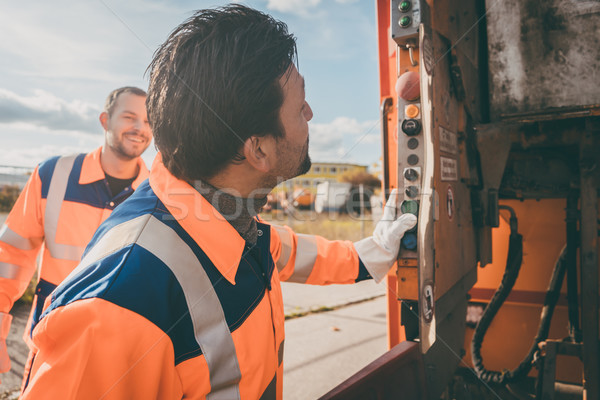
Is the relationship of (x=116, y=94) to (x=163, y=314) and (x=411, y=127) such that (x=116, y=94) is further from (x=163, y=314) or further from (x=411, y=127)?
(x=163, y=314)

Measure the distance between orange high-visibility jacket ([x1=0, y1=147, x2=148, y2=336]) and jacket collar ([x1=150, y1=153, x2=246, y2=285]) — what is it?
4.20 feet

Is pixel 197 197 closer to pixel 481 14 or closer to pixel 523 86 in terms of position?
pixel 523 86

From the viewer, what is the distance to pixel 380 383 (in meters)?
1.57

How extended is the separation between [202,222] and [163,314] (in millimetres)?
319

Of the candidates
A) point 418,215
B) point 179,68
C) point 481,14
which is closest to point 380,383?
point 418,215

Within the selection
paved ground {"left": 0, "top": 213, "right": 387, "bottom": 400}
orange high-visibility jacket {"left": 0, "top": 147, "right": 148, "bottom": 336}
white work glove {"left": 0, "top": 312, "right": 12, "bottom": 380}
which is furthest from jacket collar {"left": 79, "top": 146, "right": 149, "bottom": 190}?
paved ground {"left": 0, "top": 213, "right": 387, "bottom": 400}

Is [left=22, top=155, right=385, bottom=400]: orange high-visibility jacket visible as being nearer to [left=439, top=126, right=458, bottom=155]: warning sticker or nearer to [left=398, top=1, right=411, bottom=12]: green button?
[left=439, top=126, right=458, bottom=155]: warning sticker

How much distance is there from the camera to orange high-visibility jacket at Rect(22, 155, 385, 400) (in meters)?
0.86

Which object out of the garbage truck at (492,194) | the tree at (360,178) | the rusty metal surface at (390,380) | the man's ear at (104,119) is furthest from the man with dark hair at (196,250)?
the tree at (360,178)

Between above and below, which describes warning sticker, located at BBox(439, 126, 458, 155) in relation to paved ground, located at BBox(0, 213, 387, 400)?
above

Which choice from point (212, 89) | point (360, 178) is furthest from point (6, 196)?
point (360, 178)

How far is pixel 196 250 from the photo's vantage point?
1.15 metres

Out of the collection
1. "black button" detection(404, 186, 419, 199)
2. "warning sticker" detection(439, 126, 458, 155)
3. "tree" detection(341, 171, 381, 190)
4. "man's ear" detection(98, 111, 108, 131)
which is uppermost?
"tree" detection(341, 171, 381, 190)

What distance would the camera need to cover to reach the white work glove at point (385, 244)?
1897 mm
